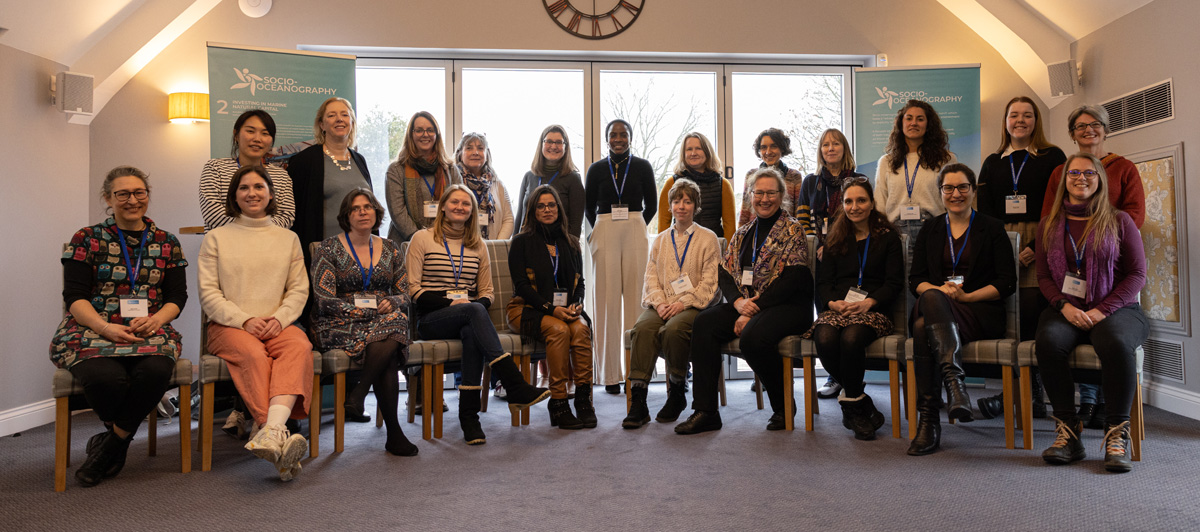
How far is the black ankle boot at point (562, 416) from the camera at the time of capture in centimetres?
352

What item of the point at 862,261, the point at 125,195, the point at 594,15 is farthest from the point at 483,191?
the point at 862,261

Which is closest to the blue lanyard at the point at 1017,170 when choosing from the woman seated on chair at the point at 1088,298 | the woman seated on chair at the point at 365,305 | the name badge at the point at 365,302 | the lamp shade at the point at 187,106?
the woman seated on chair at the point at 1088,298

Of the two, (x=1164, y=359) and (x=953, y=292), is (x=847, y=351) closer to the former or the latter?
(x=953, y=292)

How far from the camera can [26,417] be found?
151 inches

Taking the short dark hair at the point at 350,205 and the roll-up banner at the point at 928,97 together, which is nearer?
the short dark hair at the point at 350,205

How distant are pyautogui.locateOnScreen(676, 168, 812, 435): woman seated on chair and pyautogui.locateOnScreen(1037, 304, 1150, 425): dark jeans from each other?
3.25ft

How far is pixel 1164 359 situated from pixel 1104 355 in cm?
184

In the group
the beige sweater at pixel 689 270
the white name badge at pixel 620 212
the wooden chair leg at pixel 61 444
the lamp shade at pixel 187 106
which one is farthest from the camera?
the lamp shade at pixel 187 106

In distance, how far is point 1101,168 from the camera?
3078 millimetres

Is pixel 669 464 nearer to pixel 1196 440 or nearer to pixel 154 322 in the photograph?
pixel 154 322

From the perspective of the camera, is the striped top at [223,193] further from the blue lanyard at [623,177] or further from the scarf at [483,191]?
the blue lanyard at [623,177]

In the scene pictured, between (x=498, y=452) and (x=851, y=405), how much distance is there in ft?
5.10

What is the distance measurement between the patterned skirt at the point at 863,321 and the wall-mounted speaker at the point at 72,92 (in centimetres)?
418

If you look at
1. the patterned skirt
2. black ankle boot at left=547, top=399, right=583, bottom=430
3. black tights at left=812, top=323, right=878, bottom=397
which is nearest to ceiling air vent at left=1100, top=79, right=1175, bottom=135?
the patterned skirt
